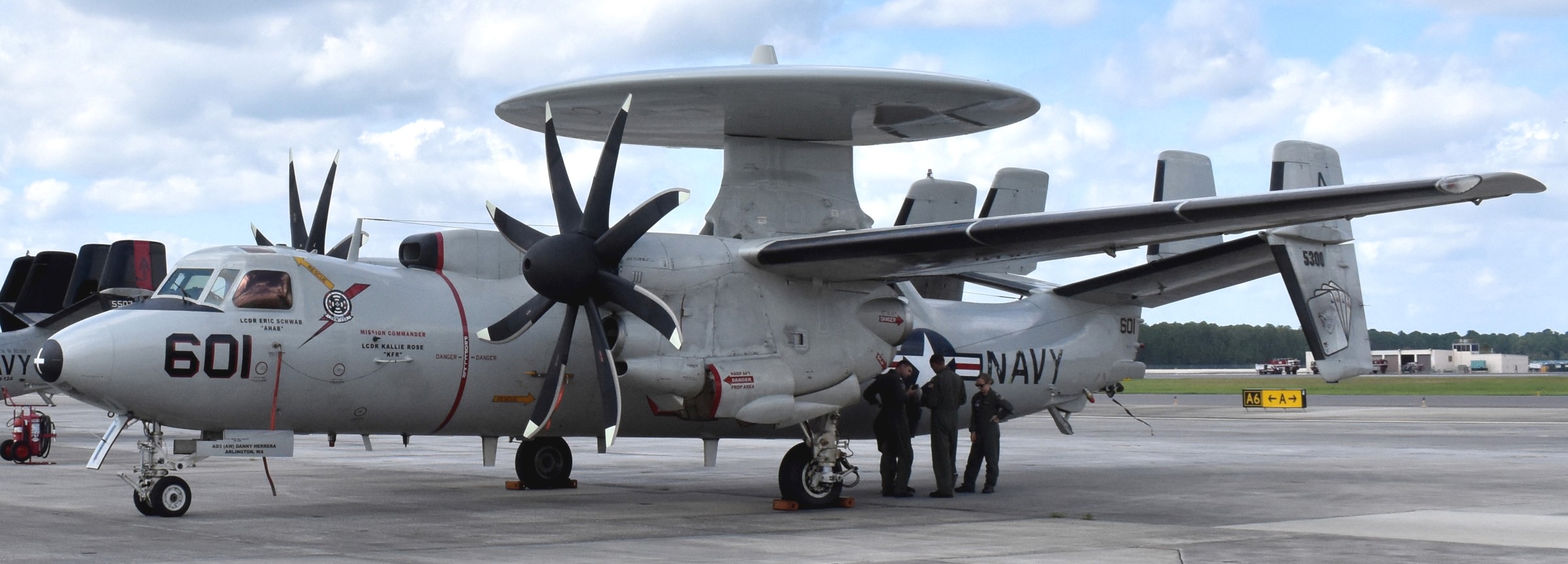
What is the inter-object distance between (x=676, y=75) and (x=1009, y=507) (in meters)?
6.31

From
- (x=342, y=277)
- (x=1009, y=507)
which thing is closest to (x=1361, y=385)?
(x=1009, y=507)

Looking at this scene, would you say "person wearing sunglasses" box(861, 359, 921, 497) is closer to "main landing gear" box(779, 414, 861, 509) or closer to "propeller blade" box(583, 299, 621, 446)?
"main landing gear" box(779, 414, 861, 509)

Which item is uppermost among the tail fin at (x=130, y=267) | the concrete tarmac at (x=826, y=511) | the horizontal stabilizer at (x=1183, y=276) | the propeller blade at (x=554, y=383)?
the tail fin at (x=130, y=267)

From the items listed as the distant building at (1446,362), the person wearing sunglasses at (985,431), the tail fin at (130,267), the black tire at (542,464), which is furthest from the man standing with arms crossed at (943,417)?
the distant building at (1446,362)

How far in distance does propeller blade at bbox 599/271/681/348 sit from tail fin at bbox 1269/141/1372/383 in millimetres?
7371

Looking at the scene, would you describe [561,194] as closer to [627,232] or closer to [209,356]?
[627,232]

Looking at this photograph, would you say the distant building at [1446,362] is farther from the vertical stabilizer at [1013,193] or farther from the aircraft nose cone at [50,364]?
the aircraft nose cone at [50,364]

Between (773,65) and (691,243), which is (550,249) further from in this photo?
(773,65)

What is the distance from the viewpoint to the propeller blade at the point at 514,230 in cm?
1477

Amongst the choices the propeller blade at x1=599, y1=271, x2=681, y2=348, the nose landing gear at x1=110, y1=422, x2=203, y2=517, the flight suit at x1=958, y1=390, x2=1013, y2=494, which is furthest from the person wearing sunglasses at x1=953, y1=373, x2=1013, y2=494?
the nose landing gear at x1=110, y1=422, x2=203, y2=517

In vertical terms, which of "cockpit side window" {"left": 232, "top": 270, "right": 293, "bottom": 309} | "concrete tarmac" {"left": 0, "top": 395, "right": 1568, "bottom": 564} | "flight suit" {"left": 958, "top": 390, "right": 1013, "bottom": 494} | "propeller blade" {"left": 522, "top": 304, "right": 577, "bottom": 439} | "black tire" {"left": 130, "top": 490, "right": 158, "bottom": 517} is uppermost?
"cockpit side window" {"left": 232, "top": 270, "right": 293, "bottom": 309}

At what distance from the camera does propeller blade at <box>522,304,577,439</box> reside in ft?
47.1

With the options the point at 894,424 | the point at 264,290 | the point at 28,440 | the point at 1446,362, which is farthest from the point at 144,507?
the point at 1446,362

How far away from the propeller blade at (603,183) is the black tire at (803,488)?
357 cm
